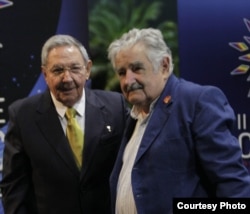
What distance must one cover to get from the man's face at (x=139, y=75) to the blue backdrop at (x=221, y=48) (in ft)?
4.33

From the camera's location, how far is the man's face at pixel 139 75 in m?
1.51

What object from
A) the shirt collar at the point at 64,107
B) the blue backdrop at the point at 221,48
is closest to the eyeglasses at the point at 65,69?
the shirt collar at the point at 64,107

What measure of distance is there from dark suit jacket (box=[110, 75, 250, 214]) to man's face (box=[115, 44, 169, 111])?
4 cm

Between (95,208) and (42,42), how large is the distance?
119 centimetres

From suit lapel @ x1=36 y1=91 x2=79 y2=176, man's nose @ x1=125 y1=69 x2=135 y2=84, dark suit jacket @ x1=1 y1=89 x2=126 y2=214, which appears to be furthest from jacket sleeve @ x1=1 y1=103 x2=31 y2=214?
man's nose @ x1=125 y1=69 x2=135 y2=84

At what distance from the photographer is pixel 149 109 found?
1.62m

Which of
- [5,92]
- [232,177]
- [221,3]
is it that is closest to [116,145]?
[232,177]

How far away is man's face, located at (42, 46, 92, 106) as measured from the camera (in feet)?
6.31

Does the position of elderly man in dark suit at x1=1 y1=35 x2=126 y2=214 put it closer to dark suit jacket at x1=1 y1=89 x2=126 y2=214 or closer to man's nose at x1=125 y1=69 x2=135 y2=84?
dark suit jacket at x1=1 y1=89 x2=126 y2=214

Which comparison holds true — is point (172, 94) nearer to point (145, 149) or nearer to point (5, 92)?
point (145, 149)

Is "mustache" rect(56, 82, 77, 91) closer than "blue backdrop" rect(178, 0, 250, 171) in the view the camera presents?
Yes

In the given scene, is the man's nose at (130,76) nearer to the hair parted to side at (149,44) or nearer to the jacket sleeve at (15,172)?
the hair parted to side at (149,44)

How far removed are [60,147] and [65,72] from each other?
321mm

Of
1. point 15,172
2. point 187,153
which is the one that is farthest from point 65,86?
point 187,153
